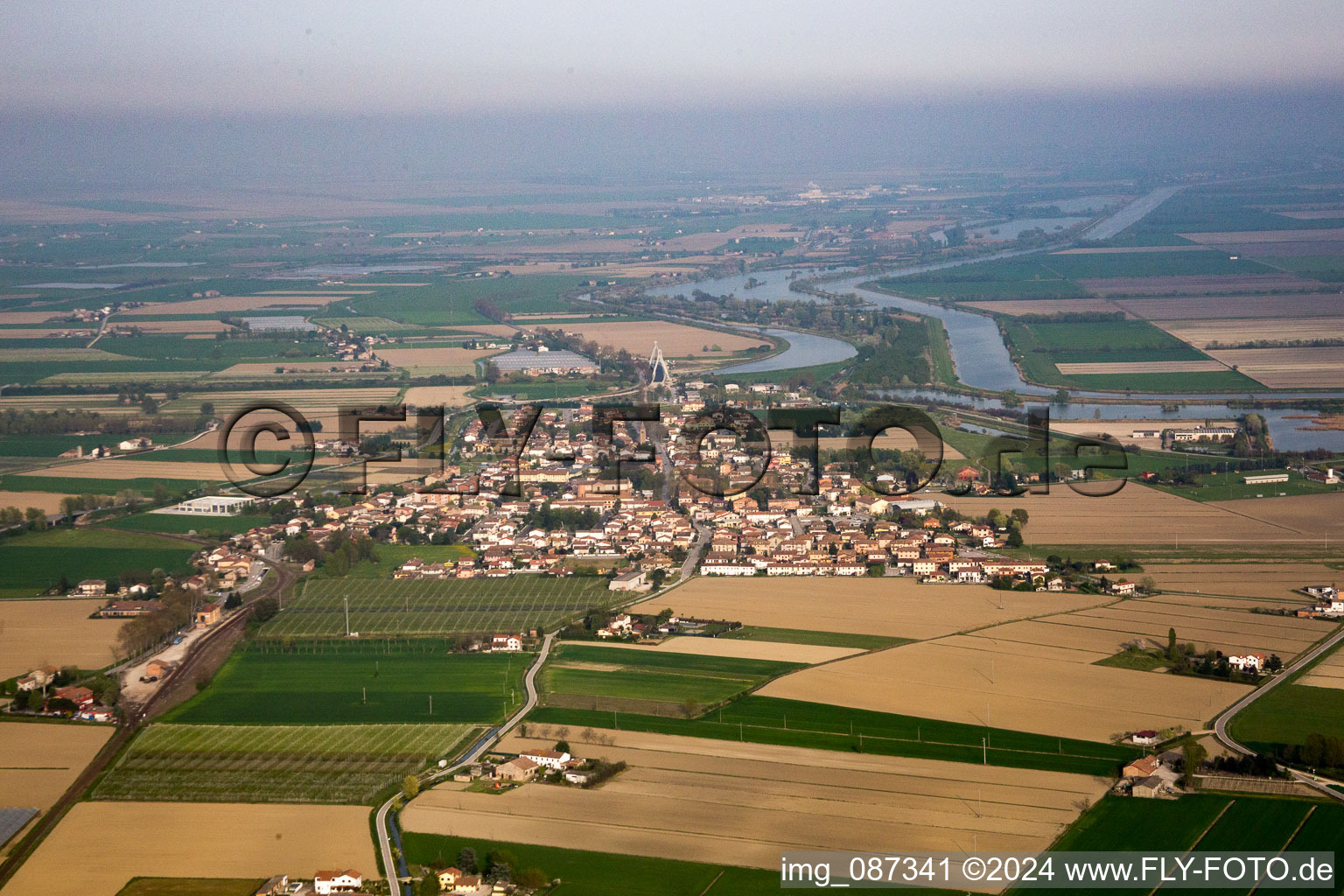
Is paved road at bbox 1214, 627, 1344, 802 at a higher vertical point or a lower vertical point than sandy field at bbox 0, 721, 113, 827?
lower

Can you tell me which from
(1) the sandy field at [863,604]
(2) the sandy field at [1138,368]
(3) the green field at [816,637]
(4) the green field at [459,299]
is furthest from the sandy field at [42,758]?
(4) the green field at [459,299]

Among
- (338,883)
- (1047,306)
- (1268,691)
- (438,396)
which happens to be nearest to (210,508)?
(438,396)

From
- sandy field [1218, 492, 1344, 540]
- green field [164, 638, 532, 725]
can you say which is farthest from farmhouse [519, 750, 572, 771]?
sandy field [1218, 492, 1344, 540]

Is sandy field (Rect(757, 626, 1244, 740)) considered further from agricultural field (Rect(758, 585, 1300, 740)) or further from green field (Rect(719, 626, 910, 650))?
green field (Rect(719, 626, 910, 650))

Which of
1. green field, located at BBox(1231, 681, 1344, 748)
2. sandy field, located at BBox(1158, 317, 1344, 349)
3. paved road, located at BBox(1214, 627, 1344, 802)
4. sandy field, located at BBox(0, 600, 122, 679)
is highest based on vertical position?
sandy field, located at BBox(1158, 317, 1344, 349)

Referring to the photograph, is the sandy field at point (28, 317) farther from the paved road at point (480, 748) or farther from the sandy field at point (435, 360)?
the paved road at point (480, 748)

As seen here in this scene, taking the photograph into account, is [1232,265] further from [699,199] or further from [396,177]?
[396,177]

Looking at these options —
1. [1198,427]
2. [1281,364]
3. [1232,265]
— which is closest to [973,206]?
[1232,265]
